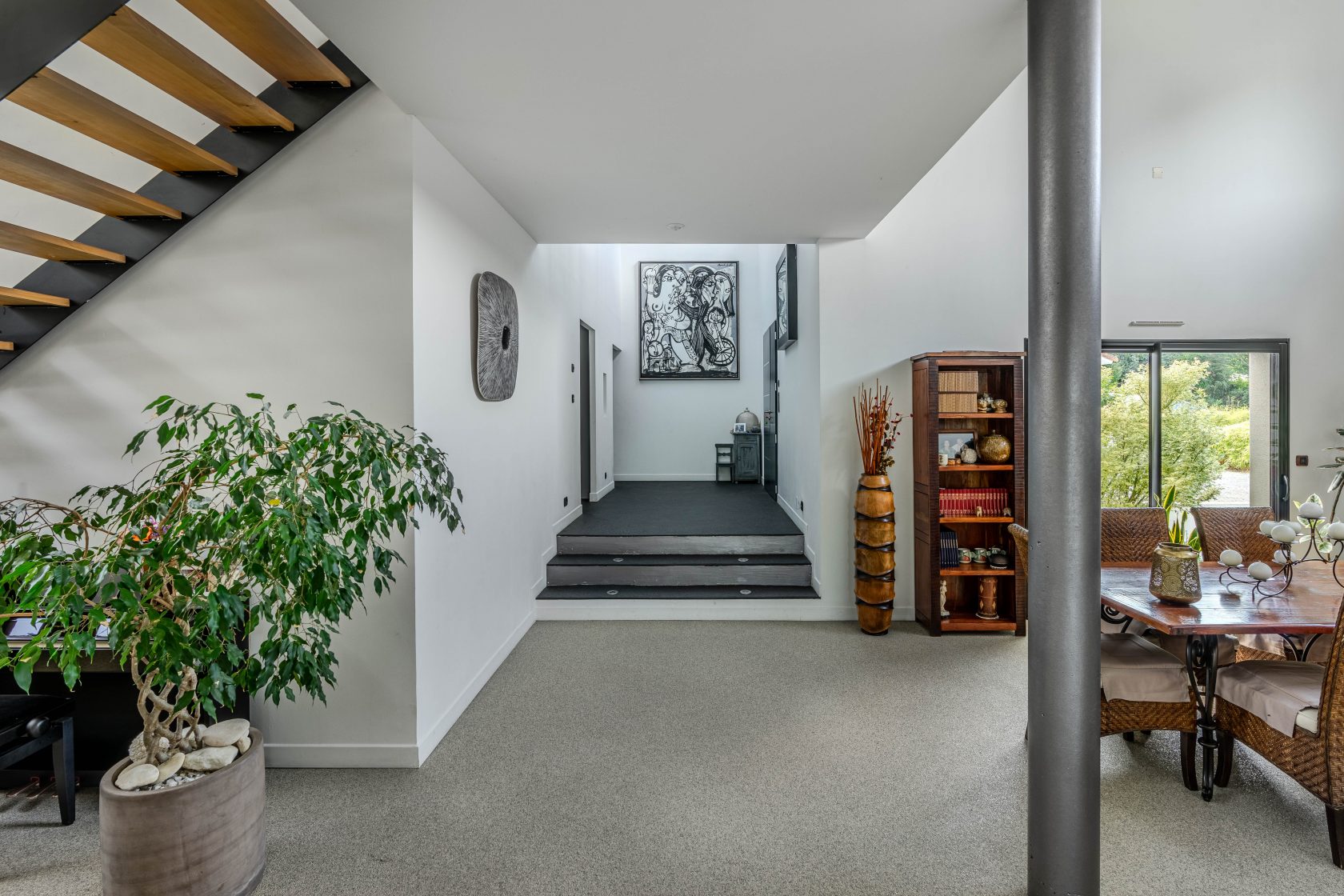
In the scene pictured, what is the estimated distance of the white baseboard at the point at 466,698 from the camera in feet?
8.72

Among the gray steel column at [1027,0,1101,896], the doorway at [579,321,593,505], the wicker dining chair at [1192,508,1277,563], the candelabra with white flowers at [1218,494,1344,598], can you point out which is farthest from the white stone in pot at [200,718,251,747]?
the doorway at [579,321,593,505]

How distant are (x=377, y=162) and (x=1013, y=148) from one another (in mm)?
4405

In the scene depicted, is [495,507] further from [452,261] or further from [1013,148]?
[1013,148]

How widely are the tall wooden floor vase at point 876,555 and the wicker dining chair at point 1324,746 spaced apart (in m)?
2.01

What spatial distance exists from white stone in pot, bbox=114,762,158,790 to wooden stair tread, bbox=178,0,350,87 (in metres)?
2.17

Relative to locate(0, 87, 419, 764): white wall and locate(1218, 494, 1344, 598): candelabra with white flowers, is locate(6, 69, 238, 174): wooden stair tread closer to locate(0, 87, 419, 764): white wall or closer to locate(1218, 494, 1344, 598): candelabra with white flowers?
locate(0, 87, 419, 764): white wall

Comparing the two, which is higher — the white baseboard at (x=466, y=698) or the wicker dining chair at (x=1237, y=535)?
the wicker dining chair at (x=1237, y=535)

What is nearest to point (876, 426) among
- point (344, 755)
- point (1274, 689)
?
point (1274, 689)

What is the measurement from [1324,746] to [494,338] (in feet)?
12.3

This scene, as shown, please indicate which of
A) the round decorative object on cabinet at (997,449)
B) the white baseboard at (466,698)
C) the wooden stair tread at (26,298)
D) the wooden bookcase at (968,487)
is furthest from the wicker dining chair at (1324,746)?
the wooden stair tread at (26,298)

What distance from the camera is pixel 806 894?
1844 millimetres

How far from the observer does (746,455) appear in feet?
28.3

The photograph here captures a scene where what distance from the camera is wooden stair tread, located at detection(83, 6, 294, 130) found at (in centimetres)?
170

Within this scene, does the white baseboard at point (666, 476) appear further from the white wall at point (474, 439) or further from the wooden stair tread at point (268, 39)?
the wooden stair tread at point (268, 39)
